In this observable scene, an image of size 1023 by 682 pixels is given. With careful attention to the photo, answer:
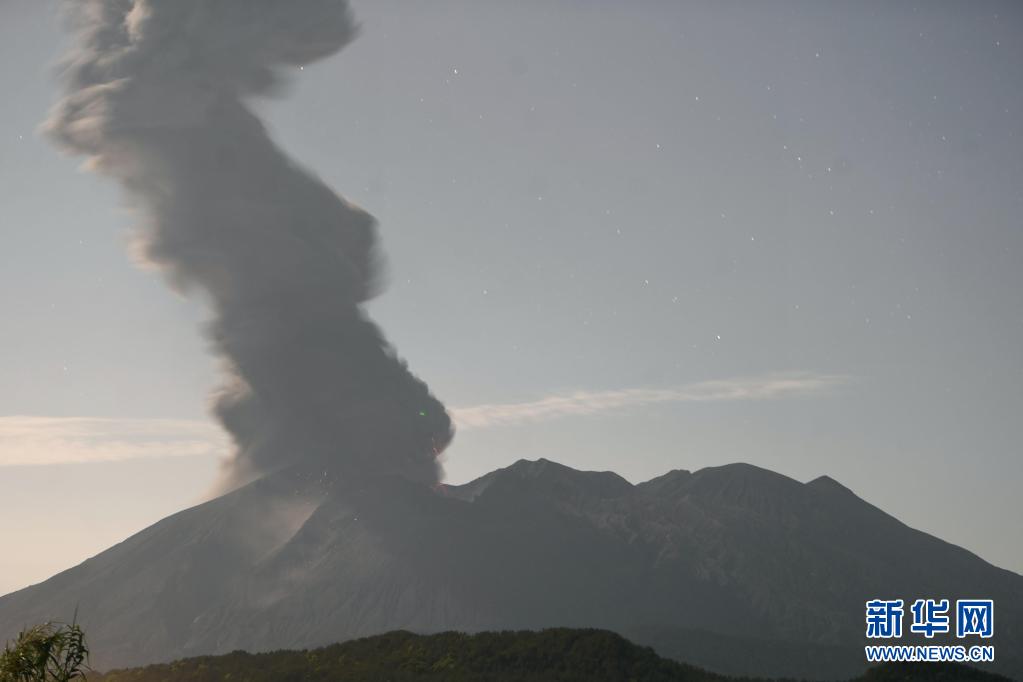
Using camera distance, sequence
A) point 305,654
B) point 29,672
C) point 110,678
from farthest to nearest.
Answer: point 305,654
point 110,678
point 29,672

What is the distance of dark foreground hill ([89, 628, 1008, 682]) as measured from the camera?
58656mm

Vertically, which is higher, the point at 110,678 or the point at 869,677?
the point at 869,677

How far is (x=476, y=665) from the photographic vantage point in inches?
2427

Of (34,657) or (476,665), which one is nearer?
(34,657)

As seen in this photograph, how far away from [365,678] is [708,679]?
21.4 metres

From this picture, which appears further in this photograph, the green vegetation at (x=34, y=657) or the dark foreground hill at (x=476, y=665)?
the dark foreground hill at (x=476, y=665)

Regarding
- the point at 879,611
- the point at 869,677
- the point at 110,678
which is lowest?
the point at 110,678

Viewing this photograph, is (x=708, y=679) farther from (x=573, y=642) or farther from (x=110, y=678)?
(x=110, y=678)

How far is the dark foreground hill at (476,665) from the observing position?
58656 mm

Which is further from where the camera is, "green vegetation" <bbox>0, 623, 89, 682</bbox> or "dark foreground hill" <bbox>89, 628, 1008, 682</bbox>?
"dark foreground hill" <bbox>89, 628, 1008, 682</bbox>

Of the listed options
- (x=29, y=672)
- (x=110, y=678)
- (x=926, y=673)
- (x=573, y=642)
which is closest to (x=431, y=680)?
(x=573, y=642)

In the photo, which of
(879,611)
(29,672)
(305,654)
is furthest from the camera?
(305,654)

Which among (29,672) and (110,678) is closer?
(29,672)

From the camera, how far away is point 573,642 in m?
63.8
